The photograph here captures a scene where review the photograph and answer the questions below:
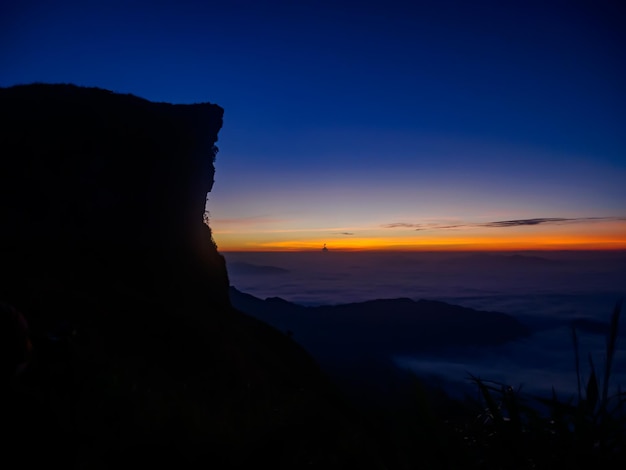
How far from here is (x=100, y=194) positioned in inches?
1035

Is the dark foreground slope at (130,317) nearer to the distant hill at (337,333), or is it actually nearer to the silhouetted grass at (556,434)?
the silhouetted grass at (556,434)

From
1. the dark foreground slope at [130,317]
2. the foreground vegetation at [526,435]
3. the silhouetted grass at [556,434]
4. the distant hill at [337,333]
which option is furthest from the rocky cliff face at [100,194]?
the distant hill at [337,333]

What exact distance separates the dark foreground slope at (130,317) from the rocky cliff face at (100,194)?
3.7 inches

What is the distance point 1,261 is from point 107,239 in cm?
829

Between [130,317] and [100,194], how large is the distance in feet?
38.2

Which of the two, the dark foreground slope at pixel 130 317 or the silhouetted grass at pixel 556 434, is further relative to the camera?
the dark foreground slope at pixel 130 317

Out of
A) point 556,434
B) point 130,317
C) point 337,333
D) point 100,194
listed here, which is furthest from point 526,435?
point 337,333

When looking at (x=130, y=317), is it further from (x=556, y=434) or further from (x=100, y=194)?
(x=556, y=434)

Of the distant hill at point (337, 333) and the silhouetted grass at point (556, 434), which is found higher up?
the silhouetted grass at point (556, 434)

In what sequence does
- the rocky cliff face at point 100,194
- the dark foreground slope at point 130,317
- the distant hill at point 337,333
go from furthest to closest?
the distant hill at point 337,333 → the rocky cliff face at point 100,194 → the dark foreground slope at point 130,317

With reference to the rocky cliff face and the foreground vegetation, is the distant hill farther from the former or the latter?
the foreground vegetation

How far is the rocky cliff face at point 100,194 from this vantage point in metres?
22.0

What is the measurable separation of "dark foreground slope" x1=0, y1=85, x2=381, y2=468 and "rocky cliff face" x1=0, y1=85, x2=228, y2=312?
9cm

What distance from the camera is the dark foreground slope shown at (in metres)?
3.87
